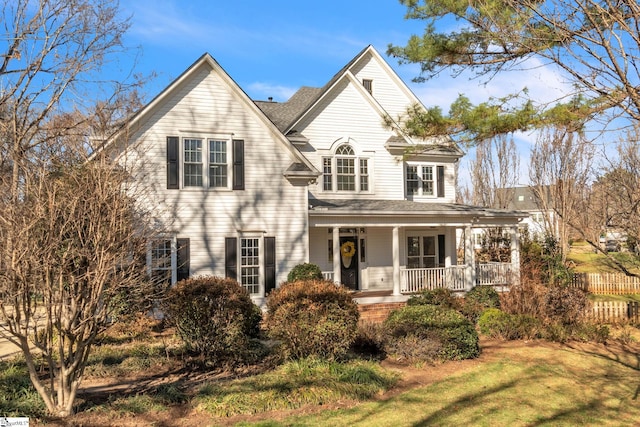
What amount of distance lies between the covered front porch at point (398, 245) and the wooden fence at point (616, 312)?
3.11 metres

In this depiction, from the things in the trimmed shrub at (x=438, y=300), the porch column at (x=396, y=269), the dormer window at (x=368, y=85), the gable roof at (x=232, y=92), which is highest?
the dormer window at (x=368, y=85)

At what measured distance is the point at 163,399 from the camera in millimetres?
7699

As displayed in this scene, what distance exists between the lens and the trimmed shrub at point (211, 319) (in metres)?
10.0

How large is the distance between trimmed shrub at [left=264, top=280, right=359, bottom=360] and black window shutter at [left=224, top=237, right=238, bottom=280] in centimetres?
631

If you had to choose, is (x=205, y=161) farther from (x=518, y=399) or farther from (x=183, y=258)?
(x=518, y=399)

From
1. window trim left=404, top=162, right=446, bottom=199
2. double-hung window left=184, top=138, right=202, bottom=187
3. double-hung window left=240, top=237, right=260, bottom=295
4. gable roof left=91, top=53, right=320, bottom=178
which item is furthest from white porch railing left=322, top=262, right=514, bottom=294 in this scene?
double-hung window left=184, top=138, right=202, bottom=187

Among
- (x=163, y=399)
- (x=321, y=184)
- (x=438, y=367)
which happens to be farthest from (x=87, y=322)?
(x=321, y=184)

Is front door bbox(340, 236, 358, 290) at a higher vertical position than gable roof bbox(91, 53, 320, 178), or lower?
lower

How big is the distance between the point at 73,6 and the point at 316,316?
14.0 metres

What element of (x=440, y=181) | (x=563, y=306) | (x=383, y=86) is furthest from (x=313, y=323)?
(x=383, y=86)

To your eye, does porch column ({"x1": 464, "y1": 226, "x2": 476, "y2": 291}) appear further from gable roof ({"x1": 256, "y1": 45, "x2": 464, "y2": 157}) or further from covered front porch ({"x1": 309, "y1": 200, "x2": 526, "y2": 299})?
gable roof ({"x1": 256, "y1": 45, "x2": 464, "y2": 157})

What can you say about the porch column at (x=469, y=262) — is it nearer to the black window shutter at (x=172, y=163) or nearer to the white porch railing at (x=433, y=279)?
the white porch railing at (x=433, y=279)

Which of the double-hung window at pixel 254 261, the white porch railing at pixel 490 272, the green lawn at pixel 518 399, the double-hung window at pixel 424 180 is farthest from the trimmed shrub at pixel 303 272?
the white porch railing at pixel 490 272

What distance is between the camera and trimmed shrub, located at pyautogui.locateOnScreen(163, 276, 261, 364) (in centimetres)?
1001
